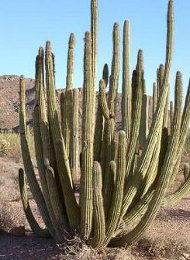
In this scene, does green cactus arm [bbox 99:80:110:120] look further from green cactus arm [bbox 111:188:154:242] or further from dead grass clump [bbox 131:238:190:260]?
dead grass clump [bbox 131:238:190:260]

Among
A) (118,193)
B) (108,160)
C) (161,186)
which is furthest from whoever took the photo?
(108,160)

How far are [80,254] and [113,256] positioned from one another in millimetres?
457

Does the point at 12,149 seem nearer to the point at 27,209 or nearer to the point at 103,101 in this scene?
the point at 27,209

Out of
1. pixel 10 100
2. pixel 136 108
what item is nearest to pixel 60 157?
pixel 136 108

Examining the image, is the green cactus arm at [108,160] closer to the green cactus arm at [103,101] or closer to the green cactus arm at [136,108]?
the green cactus arm at [103,101]

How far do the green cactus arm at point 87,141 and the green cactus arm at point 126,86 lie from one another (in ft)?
4.14

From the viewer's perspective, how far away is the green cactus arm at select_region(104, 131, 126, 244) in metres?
7.00

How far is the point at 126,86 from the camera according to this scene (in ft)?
28.0

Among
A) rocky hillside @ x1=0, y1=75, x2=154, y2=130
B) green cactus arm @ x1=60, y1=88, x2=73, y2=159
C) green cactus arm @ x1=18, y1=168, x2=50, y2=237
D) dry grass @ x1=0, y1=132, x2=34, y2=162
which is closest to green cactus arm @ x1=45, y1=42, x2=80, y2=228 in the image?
green cactus arm @ x1=60, y1=88, x2=73, y2=159

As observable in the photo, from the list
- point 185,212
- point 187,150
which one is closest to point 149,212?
point 185,212

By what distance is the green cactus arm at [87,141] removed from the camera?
6.92 metres

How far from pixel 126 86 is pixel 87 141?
185 centimetres

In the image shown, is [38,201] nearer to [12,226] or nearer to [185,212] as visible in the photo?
[12,226]

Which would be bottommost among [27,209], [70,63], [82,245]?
[82,245]
